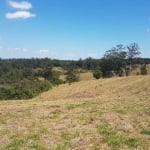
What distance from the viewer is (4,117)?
51.5 ft

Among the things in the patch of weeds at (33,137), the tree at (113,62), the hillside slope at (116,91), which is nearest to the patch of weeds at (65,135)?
the patch of weeds at (33,137)

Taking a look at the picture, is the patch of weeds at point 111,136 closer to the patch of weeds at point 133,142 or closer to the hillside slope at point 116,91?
the patch of weeds at point 133,142

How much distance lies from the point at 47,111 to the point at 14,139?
5.84 meters

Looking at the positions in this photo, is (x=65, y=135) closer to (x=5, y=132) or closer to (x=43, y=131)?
(x=43, y=131)

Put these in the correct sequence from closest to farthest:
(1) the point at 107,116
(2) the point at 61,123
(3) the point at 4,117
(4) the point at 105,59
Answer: (2) the point at 61,123
(1) the point at 107,116
(3) the point at 4,117
(4) the point at 105,59

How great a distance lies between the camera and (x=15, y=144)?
34.7 ft

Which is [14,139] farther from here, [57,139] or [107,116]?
[107,116]

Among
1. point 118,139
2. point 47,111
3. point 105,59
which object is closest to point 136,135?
point 118,139

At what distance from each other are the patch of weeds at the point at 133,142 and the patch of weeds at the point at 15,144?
11.1ft

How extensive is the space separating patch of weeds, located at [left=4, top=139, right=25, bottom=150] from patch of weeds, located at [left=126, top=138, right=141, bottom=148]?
3.39 meters

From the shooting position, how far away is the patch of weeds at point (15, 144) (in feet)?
33.5

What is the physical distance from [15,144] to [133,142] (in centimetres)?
375

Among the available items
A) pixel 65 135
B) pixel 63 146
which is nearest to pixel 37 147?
pixel 63 146

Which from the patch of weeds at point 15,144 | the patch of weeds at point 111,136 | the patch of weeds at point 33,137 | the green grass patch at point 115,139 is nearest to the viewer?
the patch of weeds at point 15,144
